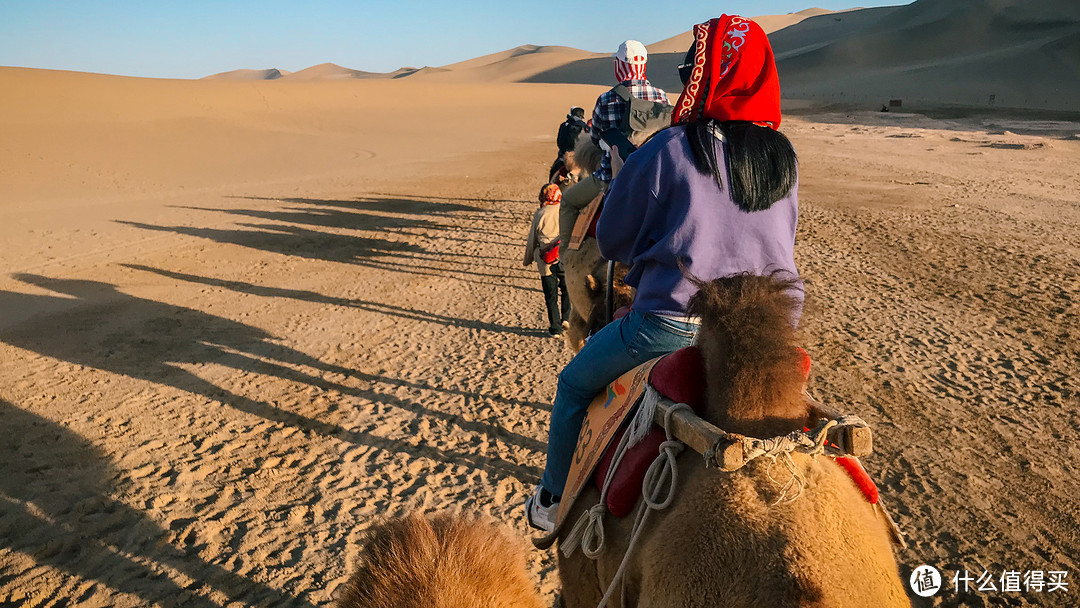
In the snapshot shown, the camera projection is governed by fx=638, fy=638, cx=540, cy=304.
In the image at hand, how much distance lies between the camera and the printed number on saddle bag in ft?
23.0

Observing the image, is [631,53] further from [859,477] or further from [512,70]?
[512,70]

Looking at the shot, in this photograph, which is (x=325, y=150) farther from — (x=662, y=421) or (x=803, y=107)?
(x=803, y=107)

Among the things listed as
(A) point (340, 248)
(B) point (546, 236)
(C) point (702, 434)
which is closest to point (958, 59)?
(A) point (340, 248)

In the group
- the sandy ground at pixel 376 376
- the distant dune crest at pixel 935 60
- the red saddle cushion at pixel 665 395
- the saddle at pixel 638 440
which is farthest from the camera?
the distant dune crest at pixel 935 60

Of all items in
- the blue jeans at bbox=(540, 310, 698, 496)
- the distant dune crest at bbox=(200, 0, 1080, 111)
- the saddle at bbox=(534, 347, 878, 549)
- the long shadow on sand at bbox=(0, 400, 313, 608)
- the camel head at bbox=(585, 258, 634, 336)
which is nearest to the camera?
the saddle at bbox=(534, 347, 878, 549)

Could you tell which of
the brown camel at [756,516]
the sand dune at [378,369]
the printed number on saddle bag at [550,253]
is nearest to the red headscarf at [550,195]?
the printed number on saddle bag at [550,253]

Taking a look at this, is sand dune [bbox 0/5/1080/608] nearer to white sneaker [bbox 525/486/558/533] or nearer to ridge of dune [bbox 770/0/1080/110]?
white sneaker [bbox 525/486/558/533]

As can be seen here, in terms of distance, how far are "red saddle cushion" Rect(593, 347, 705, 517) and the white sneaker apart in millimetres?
850

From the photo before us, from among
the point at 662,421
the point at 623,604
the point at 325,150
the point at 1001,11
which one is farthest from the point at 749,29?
the point at 1001,11

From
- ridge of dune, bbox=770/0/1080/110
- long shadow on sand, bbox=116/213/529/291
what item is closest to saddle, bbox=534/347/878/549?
long shadow on sand, bbox=116/213/529/291

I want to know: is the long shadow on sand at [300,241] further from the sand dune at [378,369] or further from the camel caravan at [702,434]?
the camel caravan at [702,434]

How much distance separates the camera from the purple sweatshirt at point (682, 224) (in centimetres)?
197

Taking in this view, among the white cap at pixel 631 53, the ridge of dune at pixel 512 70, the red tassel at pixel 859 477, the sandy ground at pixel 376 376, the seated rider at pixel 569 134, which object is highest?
the ridge of dune at pixel 512 70

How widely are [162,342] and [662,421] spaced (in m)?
7.84
